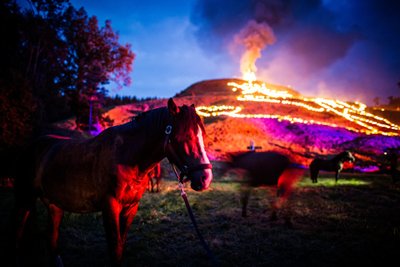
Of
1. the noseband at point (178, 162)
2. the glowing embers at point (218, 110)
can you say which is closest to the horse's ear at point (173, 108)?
the noseband at point (178, 162)

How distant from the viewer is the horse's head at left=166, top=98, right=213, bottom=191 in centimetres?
248

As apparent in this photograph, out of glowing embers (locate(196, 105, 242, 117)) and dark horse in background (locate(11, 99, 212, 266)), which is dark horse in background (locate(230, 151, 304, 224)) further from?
glowing embers (locate(196, 105, 242, 117))

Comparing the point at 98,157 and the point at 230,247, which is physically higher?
the point at 98,157

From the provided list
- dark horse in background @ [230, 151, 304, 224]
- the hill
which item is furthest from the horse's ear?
the hill

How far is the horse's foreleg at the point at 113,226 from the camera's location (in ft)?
8.79

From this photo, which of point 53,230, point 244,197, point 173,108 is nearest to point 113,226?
point 173,108

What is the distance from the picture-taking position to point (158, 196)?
9711mm

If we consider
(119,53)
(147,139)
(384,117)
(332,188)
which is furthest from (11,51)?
(384,117)

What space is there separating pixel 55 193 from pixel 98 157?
3.28 feet

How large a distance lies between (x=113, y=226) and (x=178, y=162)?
112cm

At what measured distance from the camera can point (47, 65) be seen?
17.9 meters

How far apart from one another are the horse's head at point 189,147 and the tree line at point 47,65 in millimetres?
10823

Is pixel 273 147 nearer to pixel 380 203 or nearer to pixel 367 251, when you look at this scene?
pixel 380 203

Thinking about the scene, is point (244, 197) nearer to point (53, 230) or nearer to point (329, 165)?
point (53, 230)
